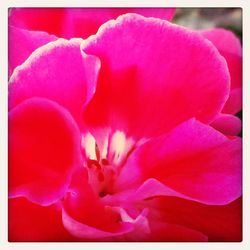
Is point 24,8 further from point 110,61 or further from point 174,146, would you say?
point 174,146

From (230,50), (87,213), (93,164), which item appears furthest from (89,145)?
(230,50)

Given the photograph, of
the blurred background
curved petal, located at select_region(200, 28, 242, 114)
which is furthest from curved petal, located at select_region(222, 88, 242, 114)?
the blurred background

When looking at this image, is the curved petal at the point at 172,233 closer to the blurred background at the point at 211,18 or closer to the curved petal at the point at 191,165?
the curved petal at the point at 191,165

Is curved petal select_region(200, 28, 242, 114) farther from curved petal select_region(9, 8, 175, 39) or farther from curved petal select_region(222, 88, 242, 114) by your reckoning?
curved petal select_region(9, 8, 175, 39)

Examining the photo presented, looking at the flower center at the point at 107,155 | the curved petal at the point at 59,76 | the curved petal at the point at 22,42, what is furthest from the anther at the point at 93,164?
the curved petal at the point at 22,42

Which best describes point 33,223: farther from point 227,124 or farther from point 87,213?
point 227,124

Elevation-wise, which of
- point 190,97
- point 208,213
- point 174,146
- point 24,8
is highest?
point 24,8
